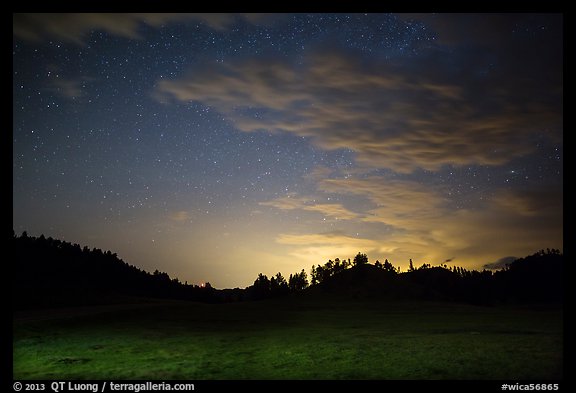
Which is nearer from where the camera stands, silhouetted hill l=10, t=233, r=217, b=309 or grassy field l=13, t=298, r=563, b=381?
grassy field l=13, t=298, r=563, b=381

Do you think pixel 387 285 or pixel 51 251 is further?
pixel 387 285

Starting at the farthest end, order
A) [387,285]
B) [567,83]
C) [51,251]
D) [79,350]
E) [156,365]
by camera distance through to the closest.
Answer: [387,285]
[51,251]
[79,350]
[156,365]
[567,83]

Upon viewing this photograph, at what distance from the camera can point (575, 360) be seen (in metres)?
12.8

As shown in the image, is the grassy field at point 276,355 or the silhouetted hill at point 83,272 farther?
the silhouetted hill at point 83,272

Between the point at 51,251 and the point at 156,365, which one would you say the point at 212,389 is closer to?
the point at 156,365

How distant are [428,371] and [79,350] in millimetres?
14555

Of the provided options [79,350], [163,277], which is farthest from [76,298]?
[163,277]

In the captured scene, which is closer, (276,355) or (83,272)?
(276,355)

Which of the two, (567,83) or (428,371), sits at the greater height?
(567,83)

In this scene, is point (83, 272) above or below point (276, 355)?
above

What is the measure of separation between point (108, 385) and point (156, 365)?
337 centimetres

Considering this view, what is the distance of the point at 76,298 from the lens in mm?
60375

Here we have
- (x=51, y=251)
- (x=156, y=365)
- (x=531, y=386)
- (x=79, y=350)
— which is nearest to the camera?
(x=531, y=386)
